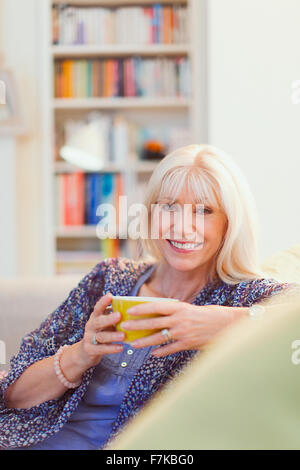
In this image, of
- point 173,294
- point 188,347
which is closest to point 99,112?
point 173,294

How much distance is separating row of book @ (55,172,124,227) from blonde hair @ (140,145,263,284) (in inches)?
66.8

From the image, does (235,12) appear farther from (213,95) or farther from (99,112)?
(99,112)

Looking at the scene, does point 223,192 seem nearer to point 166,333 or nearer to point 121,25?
point 166,333

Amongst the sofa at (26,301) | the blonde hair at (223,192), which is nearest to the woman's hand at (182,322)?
the blonde hair at (223,192)

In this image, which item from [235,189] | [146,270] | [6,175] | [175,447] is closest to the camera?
[175,447]

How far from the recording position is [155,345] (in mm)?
771

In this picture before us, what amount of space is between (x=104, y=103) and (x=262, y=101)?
1.44 metres

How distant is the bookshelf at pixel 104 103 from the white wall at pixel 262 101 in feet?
3.59

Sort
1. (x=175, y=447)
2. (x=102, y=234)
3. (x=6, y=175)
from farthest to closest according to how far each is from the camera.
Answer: (x=102, y=234), (x=6, y=175), (x=175, y=447)

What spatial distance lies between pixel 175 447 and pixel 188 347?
23cm

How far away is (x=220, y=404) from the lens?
0.46m

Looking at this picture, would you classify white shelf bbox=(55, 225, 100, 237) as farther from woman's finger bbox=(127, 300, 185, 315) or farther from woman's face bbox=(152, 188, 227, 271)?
woman's finger bbox=(127, 300, 185, 315)

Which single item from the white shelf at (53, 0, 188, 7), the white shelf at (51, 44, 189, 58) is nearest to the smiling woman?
the white shelf at (51, 44, 189, 58)

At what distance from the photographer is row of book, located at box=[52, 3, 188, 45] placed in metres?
2.54
